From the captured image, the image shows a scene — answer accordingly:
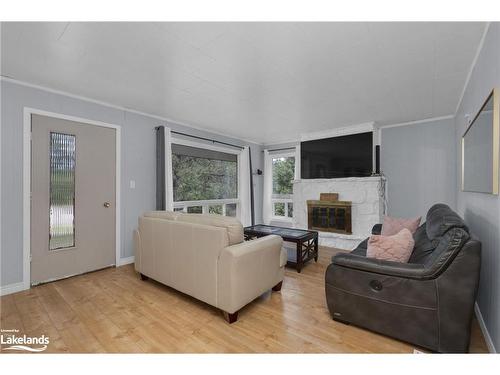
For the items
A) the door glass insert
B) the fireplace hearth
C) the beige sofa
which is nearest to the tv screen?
the fireplace hearth

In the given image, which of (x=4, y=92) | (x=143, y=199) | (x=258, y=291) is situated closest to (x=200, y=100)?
(x=143, y=199)

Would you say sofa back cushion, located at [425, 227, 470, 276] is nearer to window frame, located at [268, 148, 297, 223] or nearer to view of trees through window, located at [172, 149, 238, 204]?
view of trees through window, located at [172, 149, 238, 204]

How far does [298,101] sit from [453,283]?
8.66 feet

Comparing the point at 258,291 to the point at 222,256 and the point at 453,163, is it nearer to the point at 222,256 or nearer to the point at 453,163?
the point at 222,256

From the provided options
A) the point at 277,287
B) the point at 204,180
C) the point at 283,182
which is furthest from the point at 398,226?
the point at 204,180

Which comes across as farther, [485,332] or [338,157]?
[338,157]

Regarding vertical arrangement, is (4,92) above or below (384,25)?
below

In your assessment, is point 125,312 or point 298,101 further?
point 298,101

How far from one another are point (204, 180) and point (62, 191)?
2474mm

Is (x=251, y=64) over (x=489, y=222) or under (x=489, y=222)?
over

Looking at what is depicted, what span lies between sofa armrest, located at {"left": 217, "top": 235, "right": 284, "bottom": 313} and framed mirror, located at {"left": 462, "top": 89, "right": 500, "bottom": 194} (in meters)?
1.77

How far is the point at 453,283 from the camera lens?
4.95 ft

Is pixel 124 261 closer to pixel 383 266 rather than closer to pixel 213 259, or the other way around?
pixel 213 259

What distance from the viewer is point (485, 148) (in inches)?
68.4
